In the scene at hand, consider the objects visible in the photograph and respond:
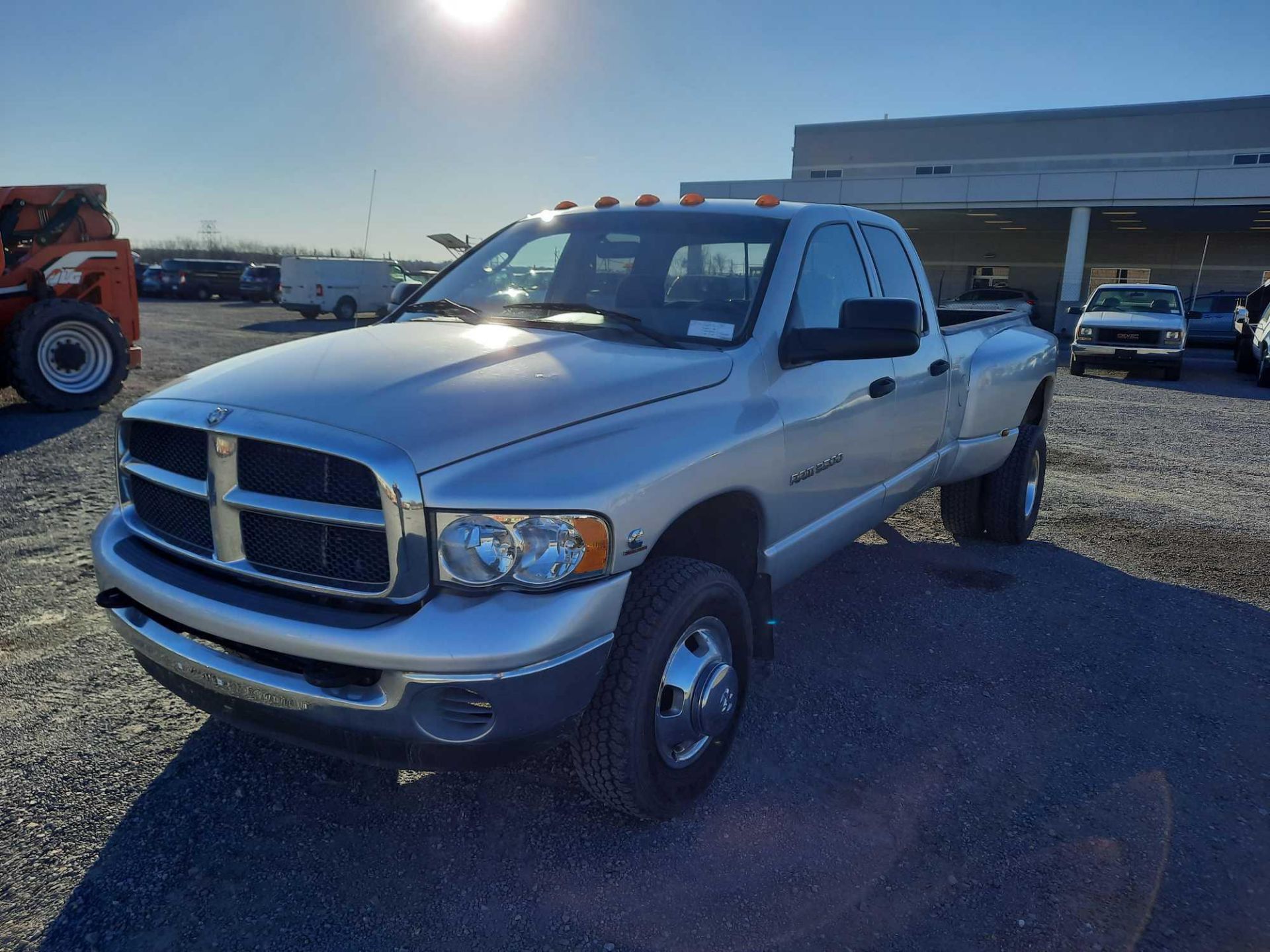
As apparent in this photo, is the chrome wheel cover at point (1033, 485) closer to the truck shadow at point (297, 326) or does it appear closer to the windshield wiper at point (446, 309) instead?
the windshield wiper at point (446, 309)

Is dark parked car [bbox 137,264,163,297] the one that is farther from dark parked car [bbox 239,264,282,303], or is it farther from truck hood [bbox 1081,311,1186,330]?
truck hood [bbox 1081,311,1186,330]

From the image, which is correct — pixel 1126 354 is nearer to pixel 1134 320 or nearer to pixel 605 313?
pixel 1134 320

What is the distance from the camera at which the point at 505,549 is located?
2.29m

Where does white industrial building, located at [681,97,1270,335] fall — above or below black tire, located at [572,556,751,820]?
above

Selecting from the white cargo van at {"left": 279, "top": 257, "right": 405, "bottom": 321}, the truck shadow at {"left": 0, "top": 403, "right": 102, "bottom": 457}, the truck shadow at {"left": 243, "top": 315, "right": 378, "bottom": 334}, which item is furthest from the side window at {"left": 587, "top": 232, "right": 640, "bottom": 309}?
the white cargo van at {"left": 279, "top": 257, "right": 405, "bottom": 321}

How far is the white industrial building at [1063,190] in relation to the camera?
95.2ft

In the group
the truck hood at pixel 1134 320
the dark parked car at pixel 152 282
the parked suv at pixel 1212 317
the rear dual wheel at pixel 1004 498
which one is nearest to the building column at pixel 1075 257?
the parked suv at pixel 1212 317

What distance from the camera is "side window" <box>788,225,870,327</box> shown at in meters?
3.55

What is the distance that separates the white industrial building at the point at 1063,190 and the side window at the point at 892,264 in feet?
87.5

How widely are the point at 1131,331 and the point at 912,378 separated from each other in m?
15.0

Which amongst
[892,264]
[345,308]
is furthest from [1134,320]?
[345,308]

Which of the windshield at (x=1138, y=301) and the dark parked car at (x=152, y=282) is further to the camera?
the dark parked car at (x=152, y=282)

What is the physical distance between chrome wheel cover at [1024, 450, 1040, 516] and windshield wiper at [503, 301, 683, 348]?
11.4 feet

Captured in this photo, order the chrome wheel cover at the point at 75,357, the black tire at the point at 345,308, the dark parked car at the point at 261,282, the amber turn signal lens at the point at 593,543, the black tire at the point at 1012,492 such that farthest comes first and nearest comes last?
the dark parked car at the point at 261,282, the black tire at the point at 345,308, the chrome wheel cover at the point at 75,357, the black tire at the point at 1012,492, the amber turn signal lens at the point at 593,543
